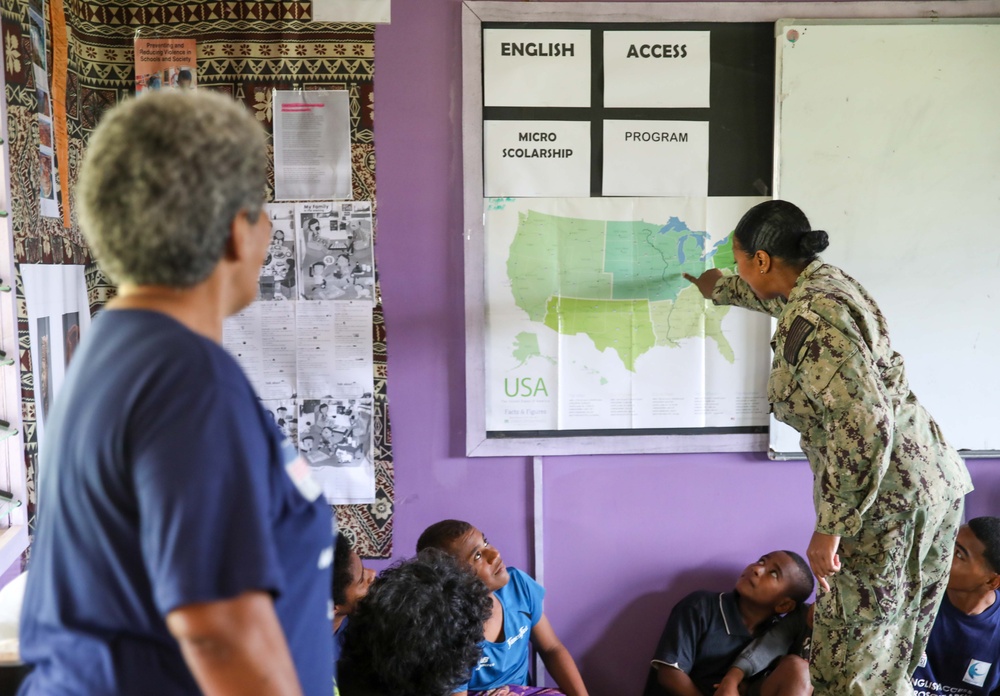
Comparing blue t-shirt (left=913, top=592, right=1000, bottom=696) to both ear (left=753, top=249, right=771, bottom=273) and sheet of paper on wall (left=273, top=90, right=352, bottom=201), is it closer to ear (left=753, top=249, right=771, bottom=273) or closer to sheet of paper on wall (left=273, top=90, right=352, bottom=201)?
ear (left=753, top=249, right=771, bottom=273)

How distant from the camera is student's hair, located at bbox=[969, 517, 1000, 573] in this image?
221 centimetres

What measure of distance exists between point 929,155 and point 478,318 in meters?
1.32

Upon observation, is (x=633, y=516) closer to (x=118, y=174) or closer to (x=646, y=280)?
(x=646, y=280)

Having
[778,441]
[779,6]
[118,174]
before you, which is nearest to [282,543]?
[118,174]

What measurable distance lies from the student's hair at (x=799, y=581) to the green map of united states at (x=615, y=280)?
67cm

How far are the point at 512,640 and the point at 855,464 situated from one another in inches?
34.8

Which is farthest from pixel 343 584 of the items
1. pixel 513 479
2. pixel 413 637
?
pixel 513 479

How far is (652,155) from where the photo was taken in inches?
91.5

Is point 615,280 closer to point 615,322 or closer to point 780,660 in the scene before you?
point 615,322

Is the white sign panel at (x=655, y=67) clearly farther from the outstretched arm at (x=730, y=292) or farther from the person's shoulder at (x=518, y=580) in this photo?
the person's shoulder at (x=518, y=580)

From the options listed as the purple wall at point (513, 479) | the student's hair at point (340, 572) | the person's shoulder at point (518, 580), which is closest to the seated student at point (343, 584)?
the student's hair at point (340, 572)

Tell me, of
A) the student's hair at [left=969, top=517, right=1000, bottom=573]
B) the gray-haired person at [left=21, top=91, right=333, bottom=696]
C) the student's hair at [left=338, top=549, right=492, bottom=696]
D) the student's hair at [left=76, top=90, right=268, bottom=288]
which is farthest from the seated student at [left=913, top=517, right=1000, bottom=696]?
the student's hair at [left=76, top=90, right=268, bottom=288]

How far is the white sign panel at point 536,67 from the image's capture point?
7.47 feet

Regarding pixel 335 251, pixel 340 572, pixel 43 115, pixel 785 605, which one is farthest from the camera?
pixel 785 605
